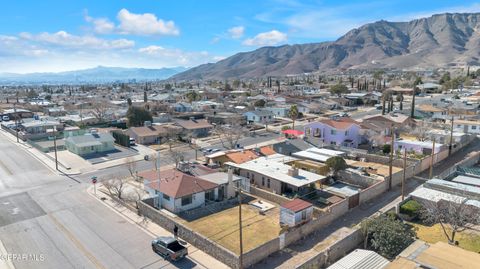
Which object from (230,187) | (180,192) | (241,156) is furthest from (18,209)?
(241,156)

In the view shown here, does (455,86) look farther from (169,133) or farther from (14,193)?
(14,193)

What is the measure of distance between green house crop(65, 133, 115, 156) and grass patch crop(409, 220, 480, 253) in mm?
44838

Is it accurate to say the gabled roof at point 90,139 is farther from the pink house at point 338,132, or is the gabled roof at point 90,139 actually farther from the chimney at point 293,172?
the pink house at point 338,132

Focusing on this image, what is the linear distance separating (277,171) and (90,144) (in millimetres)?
31784

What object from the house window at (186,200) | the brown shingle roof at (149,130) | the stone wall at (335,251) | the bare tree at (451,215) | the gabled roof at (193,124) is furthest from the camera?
the gabled roof at (193,124)

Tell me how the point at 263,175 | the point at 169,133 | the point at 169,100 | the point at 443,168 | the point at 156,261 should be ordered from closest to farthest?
the point at 156,261 < the point at 263,175 < the point at 443,168 < the point at 169,133 < the point at 169,100

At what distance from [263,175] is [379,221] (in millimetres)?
13266

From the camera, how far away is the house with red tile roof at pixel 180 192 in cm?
2939

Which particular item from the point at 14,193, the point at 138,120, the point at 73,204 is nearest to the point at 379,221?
the point at 73,204

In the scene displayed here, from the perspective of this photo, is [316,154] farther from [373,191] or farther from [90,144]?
[90,144]

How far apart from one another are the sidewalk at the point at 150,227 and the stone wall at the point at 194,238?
0.29 metres

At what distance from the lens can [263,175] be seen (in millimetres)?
34625

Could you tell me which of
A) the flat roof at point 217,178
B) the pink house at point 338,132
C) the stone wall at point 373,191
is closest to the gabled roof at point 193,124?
the pink house at point 338,132

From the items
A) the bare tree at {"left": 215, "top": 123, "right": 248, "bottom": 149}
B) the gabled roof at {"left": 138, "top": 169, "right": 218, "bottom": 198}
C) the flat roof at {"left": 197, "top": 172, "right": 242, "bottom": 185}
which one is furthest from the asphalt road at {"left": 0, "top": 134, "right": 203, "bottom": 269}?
the bare tree at {"left": 215, "top": 123, "right": 248, "bottom": 149}
